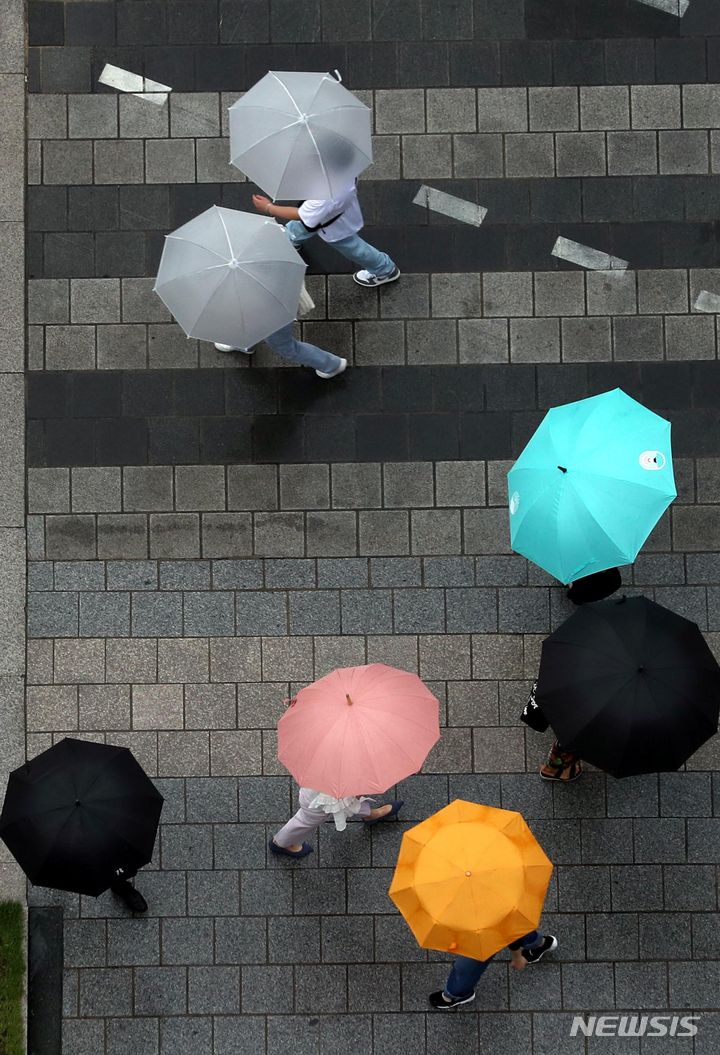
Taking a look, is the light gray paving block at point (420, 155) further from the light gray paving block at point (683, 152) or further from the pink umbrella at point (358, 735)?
the pink umbrella at point (358, 735)

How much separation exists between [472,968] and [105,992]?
8.53ft

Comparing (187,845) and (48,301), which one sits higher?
(48,301)

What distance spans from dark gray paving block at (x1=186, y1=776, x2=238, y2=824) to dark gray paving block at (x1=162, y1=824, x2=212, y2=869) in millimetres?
74

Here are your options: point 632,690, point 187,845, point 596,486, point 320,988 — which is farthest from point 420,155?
point 320,988

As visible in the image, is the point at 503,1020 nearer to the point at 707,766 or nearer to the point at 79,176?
the point at 707,766

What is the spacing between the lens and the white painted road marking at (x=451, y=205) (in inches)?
320

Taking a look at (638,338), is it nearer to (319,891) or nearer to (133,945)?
(319,891)

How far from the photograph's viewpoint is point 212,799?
7.84 m

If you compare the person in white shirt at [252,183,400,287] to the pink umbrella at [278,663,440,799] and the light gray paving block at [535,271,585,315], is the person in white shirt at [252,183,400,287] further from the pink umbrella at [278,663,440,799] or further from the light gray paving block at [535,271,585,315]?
the pink umbrella at [278,663,440,799]

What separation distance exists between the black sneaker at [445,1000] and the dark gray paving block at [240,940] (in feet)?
3.95

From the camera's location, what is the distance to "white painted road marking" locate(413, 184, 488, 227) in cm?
813

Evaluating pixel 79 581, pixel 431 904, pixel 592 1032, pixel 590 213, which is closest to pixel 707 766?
pixel 592 1032

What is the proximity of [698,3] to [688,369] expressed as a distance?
2.74 metres

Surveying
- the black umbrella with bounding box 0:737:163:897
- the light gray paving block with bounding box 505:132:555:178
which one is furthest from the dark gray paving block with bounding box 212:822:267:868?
the light gray paving block with bounding box 505:132:555:178
